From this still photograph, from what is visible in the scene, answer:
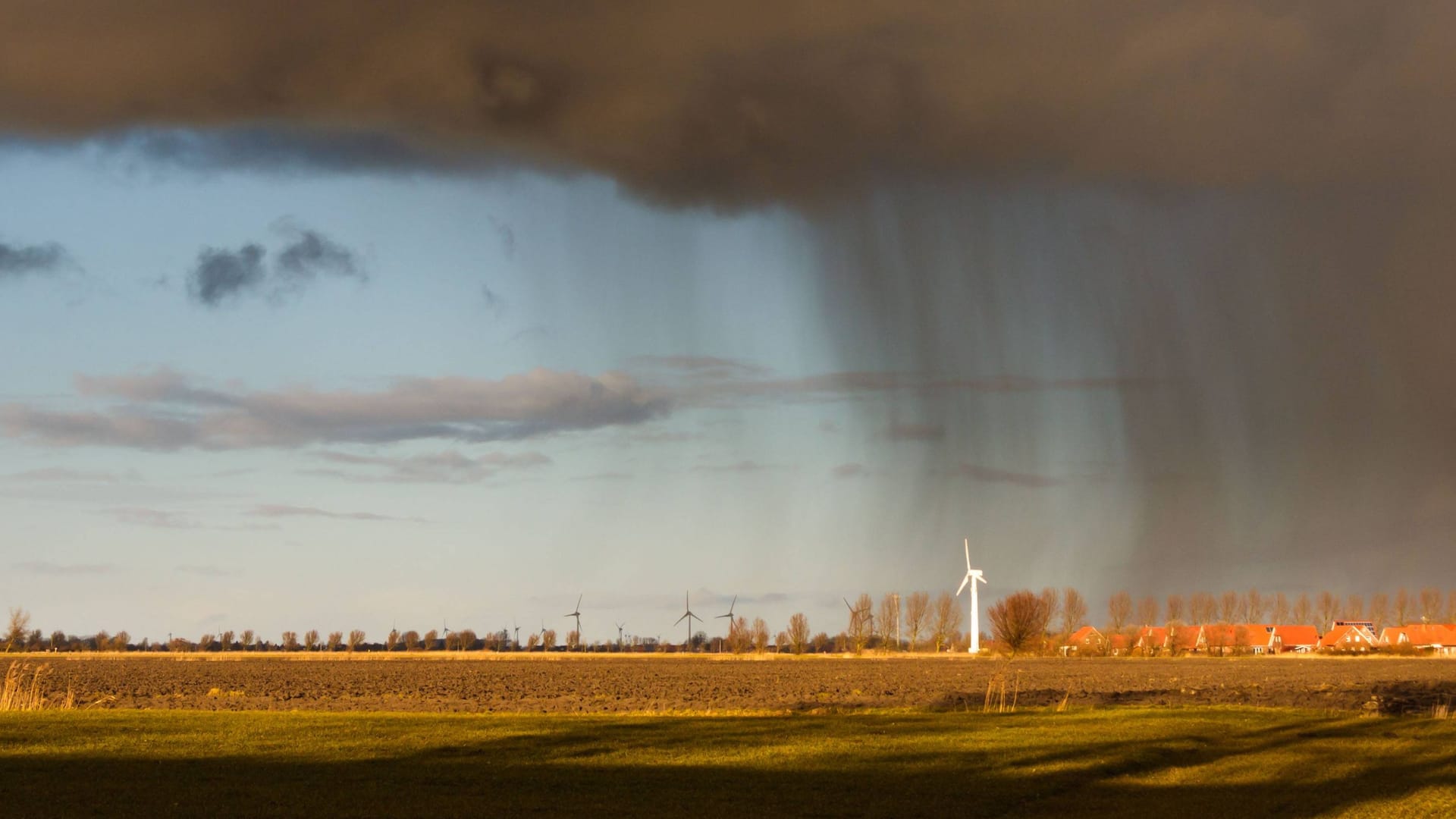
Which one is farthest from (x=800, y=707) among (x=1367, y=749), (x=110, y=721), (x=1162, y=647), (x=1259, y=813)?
(x=1162, y=647)

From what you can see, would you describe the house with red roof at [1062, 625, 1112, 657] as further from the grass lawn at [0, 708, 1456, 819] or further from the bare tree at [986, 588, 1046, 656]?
the grass lawn at [0, 708, 1456, 819]

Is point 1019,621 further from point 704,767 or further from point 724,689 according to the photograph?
point 704,767

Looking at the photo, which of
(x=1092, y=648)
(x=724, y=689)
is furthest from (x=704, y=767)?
(x=1092, y=648)

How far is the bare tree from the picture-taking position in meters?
136

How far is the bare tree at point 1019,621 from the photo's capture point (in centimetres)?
13550

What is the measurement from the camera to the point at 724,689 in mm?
67688

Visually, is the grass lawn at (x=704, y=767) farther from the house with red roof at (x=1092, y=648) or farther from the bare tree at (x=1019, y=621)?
the house with red roof at (x=1092, y=648)

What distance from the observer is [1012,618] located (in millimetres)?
135500

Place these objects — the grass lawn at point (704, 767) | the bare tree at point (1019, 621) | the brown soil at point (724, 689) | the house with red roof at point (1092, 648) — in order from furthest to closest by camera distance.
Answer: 1. the house with red roof at point (1092, 648)
2. the bare tree at point (1019, 621)
3. the brown soil at point (724, 689)
4. the grass lawn at point (704, 767)

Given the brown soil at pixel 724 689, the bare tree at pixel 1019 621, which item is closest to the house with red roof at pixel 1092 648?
the bare tree at pixel 1019 621

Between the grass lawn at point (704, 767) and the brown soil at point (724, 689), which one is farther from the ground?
the grass lawn at point (704, 767)

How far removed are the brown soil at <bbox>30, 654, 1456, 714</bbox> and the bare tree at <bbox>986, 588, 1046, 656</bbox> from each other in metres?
34.3

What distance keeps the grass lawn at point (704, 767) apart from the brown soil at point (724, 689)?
12.7 meters

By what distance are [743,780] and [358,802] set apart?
7511 millimetres
